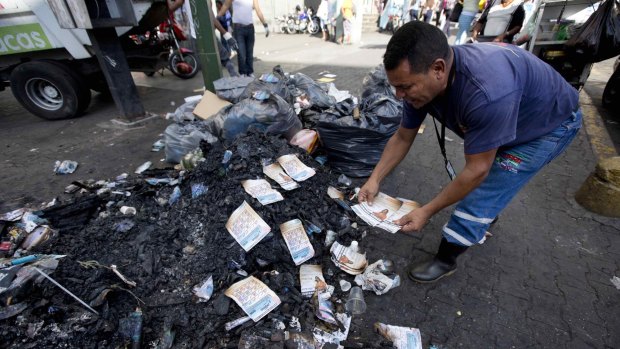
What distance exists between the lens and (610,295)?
198cm

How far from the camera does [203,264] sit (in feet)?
6.70

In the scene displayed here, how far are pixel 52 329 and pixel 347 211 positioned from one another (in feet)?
6.64

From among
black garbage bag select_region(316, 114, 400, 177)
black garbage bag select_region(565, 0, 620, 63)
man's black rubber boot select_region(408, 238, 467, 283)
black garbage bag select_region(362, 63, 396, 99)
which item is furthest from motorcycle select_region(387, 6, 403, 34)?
man's black rubber boot select_region(408, 238, 467, 283)

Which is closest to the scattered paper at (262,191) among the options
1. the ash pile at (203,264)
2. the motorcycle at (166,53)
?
the ash pile at (203,264)

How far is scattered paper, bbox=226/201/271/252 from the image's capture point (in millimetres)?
2029

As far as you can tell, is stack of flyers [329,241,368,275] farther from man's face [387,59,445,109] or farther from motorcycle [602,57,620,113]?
motorcycle [602,57,620,113]

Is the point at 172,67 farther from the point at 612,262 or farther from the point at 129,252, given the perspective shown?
the point at 612,262

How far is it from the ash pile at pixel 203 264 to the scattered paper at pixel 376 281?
1cm

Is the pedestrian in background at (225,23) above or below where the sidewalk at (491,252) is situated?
above

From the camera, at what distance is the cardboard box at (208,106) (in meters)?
3.80

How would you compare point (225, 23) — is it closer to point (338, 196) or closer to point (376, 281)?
point (338, 196)

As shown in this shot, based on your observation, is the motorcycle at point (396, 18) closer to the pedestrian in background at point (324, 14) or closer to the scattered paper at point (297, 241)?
the pedestrian in background at point (324, 14)

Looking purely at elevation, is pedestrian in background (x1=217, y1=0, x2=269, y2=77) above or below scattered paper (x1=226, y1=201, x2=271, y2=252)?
above

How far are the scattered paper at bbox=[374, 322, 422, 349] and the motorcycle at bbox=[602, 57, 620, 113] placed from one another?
17.4ft
